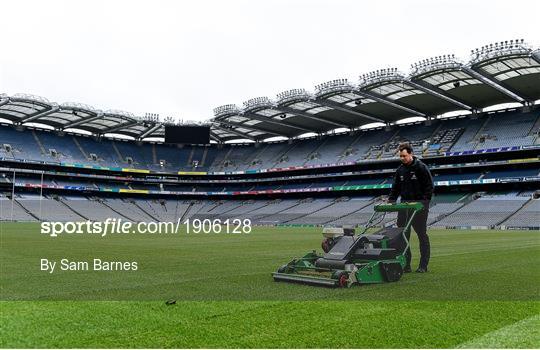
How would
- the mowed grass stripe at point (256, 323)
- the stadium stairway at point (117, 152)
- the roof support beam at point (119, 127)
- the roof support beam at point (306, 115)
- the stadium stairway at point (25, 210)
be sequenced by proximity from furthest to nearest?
the stadium stairway at point (117, 152) → the roof support beam at point (119, 127) → the roof support beam at point (306, 115) → the stadium stairway at point (25, 210) → the mowed grass stripe at point (256, 323)

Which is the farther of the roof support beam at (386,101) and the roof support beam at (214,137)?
the roof support beam at (214,137)

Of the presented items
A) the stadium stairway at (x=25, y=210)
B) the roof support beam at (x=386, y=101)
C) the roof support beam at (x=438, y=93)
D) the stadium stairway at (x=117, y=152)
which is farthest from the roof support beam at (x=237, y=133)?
the roof support beam at (x=438, y=93)

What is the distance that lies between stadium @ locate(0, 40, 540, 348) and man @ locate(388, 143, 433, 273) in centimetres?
49

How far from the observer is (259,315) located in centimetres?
552

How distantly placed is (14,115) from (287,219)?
45.1 m

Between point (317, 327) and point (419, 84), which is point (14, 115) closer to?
point (419, 84)

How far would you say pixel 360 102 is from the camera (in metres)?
57.9

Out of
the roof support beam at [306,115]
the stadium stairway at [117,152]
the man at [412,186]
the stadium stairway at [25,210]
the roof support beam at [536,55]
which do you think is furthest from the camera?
the stadium stairway at [117,152]

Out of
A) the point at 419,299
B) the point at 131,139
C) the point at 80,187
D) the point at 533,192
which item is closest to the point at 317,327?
the point at 419,299

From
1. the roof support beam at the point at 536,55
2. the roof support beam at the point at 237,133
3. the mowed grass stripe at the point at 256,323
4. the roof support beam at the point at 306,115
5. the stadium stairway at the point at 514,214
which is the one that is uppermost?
the roof support beam at the point at 536,55

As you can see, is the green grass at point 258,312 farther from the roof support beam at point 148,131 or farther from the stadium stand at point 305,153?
the roof support beam at point 148,131

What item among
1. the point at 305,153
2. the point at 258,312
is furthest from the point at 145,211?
the point at 258,312

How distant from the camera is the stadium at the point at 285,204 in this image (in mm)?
5220

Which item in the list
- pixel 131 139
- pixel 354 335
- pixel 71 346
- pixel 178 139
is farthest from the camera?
pixel 131 139
